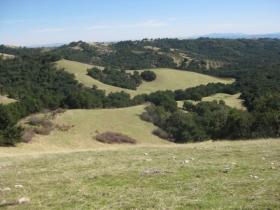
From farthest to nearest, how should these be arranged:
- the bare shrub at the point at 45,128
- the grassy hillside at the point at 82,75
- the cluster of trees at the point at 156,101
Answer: the grassy hillside at the point at 82,75 → the bare shrub at the point at 45,128 → the cluster of trees at the point at 156,101

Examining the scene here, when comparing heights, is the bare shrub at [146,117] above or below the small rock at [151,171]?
below

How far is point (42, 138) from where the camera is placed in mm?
36969

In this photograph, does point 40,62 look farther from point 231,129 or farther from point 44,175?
point 44,175

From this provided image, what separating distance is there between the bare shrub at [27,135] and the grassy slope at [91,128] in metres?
0.37

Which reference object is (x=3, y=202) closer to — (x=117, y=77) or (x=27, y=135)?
(x=27, y=135)

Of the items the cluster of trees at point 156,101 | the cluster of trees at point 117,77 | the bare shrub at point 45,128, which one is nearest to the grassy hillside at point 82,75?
the cluster of trees at point 117,77

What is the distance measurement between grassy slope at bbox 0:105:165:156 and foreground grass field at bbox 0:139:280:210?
17929 millimetres

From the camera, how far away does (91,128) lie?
4434 centimetres

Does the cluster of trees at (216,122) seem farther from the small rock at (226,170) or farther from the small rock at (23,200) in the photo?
the small rock at (23,200)

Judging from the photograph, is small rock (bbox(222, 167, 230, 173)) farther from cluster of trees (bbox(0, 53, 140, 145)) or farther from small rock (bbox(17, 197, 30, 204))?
cluster of trees (bbox(0, 53, 140, 145))

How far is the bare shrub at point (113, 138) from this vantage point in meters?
40.6

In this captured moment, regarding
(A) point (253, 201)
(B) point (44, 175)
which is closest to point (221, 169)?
(A) point (253, 201)

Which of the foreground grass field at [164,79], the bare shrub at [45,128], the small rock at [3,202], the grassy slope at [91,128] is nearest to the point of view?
the small rock at [3,202]

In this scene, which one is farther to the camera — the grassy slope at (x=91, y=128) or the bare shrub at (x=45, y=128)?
the bare shrub at (x=45, y=128)
